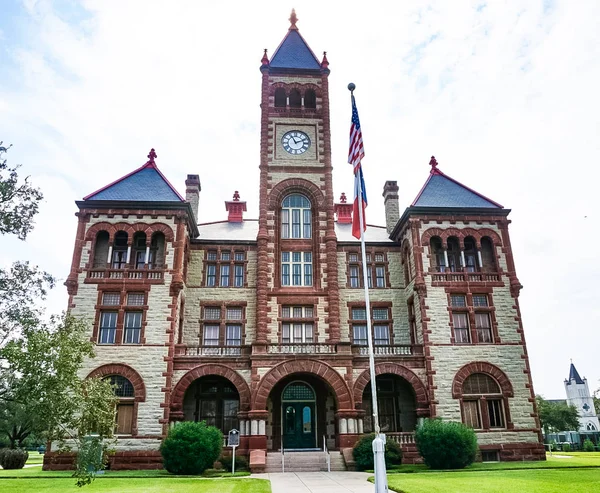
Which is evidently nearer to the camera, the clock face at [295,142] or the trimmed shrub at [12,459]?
the trimmed shrub at [12,459]

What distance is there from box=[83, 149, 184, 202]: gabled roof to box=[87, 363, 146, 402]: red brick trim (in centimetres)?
1003

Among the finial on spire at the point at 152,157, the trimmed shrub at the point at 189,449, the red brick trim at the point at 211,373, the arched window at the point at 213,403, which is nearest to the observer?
the trimmed shrub at the point at 189,449

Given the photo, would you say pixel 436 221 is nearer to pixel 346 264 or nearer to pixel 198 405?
pixel 346 264

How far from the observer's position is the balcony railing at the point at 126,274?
29359 mm

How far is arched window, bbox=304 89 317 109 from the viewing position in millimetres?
37625

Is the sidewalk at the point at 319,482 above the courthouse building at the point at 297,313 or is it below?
below

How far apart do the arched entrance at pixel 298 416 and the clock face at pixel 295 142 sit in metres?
15.9

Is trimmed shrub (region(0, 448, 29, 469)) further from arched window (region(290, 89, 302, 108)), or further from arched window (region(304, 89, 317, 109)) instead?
arched window (region(304, 89, 317, 109))

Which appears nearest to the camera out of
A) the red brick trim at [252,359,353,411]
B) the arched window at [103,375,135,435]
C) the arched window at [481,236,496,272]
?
the arched window at [103,375,135,435]

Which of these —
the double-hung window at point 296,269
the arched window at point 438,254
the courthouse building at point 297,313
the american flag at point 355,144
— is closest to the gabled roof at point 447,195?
the courthouse building at point 297,313

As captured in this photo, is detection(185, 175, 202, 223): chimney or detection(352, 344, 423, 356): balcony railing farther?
detection(185, 175, 202, 223): chimney

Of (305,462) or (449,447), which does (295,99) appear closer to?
(305,462)

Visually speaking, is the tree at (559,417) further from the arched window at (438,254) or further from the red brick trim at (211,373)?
the red brick trim at (211,373)

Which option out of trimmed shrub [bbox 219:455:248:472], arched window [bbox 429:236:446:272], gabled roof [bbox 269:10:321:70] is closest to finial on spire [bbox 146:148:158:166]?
gabled roof [bbox 269:10:321:70]
